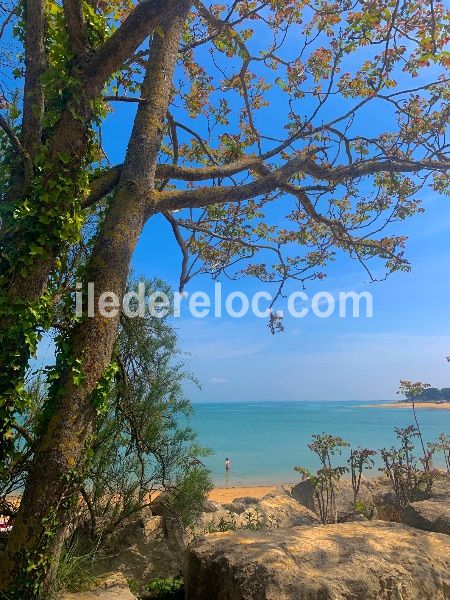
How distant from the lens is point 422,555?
3.83m

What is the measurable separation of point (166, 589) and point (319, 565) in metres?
2.45

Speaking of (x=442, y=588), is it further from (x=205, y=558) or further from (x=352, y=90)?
(x=352, y=90)

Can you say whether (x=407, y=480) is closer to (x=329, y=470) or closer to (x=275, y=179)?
(x=329, y=470)

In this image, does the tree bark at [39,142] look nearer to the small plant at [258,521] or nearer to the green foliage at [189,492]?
the green foliage at [189,492]

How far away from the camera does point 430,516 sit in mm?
5344

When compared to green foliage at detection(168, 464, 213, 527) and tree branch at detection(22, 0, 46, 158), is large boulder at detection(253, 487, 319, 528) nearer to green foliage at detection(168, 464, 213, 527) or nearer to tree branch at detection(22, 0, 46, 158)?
green foliage at detection(168, 464, 213, 527)

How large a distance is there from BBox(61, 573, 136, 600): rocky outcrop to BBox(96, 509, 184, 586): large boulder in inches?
43.1

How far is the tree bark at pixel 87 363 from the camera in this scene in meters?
3.43

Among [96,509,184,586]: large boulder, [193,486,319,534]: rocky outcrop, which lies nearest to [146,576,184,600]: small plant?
[96,509,184,586]: large boulder

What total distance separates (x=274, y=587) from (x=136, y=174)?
11.6 ft

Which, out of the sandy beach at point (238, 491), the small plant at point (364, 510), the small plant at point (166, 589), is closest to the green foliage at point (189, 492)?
the small plant at point (166, 589)

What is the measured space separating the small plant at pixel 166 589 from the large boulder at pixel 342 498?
4.27 meters

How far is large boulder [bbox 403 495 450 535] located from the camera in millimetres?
5191

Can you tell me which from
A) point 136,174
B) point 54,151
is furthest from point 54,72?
point 136,174
